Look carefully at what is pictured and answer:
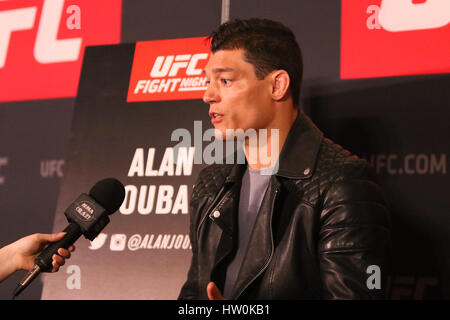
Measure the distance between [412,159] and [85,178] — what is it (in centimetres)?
159

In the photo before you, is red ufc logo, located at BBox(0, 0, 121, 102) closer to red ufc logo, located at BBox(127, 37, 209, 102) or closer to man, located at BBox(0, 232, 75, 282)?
red ufc logo, located at BBox(127, 37, 209, 102)

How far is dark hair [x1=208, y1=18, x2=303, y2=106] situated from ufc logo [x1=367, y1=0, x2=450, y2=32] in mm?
600

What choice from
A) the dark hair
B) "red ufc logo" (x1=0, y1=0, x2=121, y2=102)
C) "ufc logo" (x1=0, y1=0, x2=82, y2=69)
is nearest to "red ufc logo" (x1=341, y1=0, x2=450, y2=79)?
the dark hair

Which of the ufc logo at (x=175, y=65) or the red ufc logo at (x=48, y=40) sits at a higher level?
the red ufc logo at (x=48, y=40)

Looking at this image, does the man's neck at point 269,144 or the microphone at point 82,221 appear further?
the man's neck at point 269,144

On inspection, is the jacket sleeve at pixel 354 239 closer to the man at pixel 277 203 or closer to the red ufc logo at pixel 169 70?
the man at pixel 277 203

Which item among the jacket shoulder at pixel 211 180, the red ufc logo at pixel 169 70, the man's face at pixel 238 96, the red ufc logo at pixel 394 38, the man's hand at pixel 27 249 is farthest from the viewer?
the red ufc logo at pixel 169 70

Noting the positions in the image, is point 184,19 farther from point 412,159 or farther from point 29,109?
point 412,159

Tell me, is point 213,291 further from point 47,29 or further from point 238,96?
point 47,29

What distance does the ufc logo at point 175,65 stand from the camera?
278 cm

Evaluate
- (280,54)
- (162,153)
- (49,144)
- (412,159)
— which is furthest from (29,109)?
(412,159)

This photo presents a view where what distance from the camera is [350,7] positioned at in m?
2.68

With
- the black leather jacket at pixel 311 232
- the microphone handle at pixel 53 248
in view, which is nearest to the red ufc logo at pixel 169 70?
the black leather jacket at pixel 311 232
